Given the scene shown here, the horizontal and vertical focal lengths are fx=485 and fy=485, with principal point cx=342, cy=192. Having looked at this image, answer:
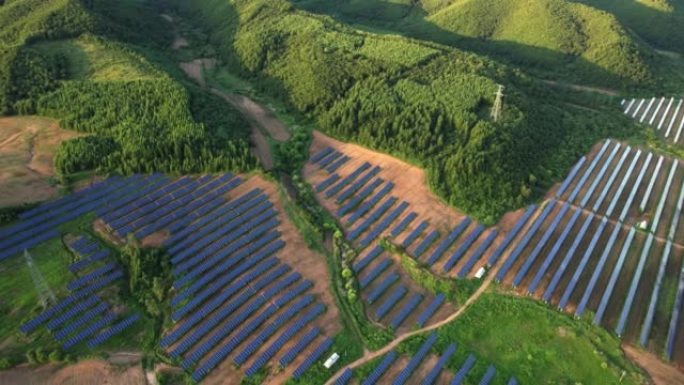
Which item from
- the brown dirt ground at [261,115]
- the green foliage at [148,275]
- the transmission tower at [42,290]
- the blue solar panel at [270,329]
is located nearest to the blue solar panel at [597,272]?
the blue solar panel at [270,329]

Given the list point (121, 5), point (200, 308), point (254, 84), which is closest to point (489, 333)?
point (200, 308)

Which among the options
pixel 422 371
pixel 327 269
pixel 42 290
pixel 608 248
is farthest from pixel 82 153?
pixel 608 248

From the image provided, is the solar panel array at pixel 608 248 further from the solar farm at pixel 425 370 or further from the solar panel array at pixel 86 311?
the solar panel array at pixel 86 311

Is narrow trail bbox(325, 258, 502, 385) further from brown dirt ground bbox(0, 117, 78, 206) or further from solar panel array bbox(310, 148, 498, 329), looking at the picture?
brown dirt ground bbox(0, 117, 78, 206)

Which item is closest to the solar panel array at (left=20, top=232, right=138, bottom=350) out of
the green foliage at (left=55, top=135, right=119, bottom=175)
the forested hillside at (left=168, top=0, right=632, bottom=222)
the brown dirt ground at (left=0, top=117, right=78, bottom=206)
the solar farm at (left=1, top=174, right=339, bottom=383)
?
the solar farm at (left=1, top=174, right=339, bottom=383)

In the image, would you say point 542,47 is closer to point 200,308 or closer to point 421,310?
point 421,310

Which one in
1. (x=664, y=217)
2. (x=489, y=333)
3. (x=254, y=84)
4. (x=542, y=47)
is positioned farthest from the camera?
(x=542, y=47)
